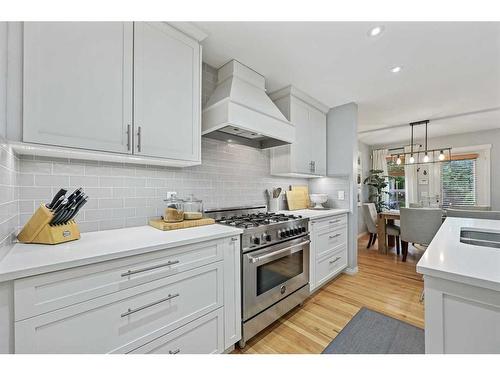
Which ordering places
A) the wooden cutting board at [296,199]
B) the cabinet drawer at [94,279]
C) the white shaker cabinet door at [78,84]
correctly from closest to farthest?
the cabinet drawer at [94,279] < the white shaker cabinet door at [78,84] < the wooden cutting board at [296,199]

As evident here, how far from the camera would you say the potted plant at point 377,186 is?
5.15 metres

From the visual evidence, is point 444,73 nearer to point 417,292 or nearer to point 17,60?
point 417,292

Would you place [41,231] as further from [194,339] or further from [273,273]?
[273,273]

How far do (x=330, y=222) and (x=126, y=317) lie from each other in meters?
2.20

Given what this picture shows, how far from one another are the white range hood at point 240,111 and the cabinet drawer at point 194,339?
4.65 ft

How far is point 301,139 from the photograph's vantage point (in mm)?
2684

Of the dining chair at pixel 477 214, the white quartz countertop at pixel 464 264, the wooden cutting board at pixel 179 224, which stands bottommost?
the dining chair at pixel 477 214

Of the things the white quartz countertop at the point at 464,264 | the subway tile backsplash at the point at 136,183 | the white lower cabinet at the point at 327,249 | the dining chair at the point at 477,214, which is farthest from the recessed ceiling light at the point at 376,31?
the dining chair at the point at 477,214

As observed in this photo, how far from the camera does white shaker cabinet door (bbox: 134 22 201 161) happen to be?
1.35 meters

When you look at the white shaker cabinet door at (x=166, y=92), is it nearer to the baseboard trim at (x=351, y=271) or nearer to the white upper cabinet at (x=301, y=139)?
the white upper cabinet at (x=301, y=139)

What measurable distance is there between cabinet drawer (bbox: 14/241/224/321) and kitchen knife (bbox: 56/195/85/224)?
388 millimetres

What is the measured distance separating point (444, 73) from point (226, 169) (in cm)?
249

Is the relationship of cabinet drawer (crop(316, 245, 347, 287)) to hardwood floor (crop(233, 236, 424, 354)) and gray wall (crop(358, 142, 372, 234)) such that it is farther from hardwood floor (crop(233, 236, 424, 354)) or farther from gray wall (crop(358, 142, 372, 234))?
gray wall (crop(358, 142, 372, 234))

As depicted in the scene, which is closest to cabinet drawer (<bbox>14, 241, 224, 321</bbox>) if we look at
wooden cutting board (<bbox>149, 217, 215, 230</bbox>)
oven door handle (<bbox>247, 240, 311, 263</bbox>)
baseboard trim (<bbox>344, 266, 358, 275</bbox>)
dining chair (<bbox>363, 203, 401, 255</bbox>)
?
wooden cutting board (<bbox>149, 217, 215, 230</bbox>)
